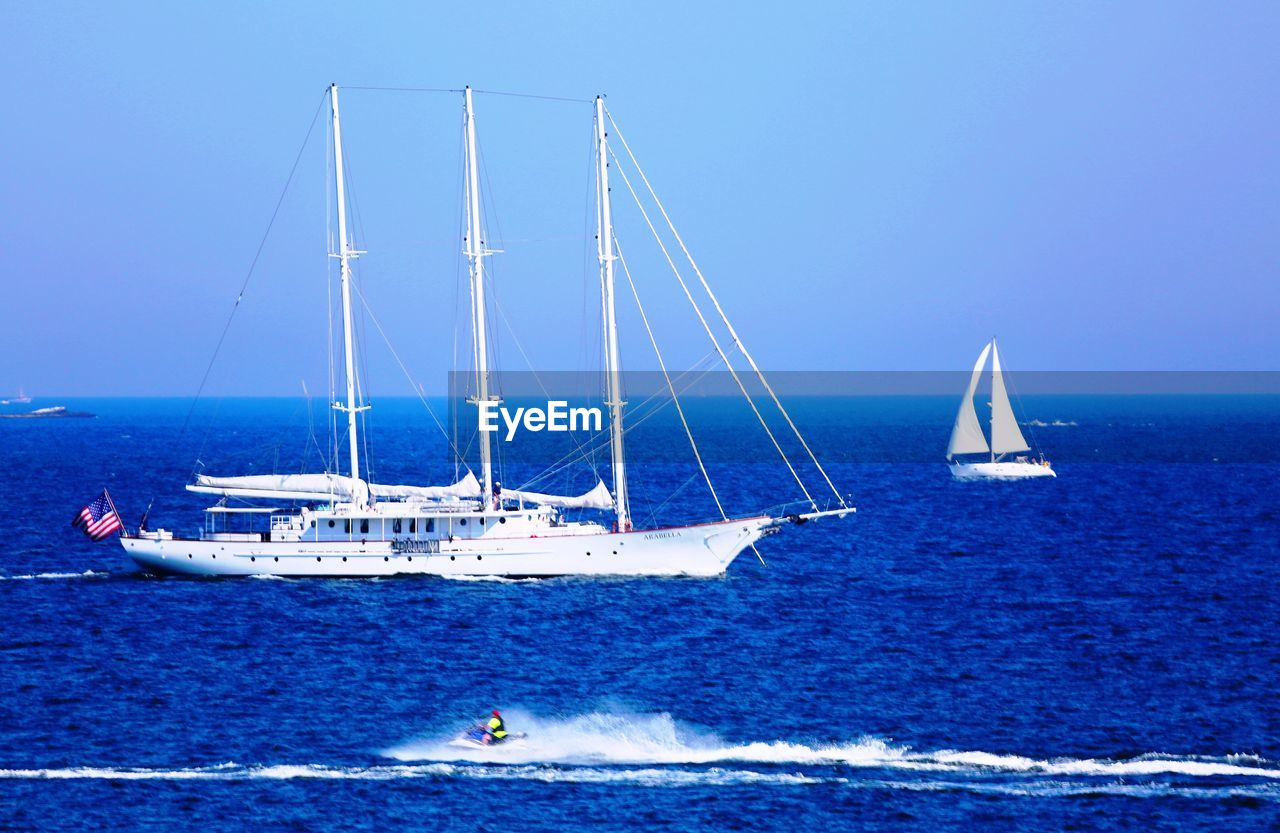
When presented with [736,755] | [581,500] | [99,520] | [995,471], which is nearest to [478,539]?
[581,500]

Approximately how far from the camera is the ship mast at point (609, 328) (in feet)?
264

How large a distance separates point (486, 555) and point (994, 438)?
97.3 m

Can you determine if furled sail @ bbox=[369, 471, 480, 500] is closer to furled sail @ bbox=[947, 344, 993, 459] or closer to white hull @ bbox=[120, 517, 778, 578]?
white hull @ bbox=[120, 517, 778, 578]

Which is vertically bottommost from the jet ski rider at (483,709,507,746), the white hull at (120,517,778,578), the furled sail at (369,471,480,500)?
the jet ski rider at (483,709,507,746)

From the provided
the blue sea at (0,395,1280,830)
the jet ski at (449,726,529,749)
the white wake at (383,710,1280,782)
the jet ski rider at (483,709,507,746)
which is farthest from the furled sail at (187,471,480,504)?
the jet ski rider at (483,709,507,746)

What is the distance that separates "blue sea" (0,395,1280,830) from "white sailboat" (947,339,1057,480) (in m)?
64.1

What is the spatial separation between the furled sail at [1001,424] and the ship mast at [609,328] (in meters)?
89.3

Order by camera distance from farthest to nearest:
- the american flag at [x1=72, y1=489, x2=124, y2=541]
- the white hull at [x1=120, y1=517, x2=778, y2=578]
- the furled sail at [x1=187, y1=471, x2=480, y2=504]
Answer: the furled sail at [x1=187, y1=471, x2=480, y2=504]
the white hull at [x1=120, y1=517, x2=778, y2=578]
the american flag at [x1=72, y1=489, x2=124, y2=541]

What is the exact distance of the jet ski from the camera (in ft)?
161

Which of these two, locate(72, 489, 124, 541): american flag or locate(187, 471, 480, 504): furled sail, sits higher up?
locate(187, 471, 480, 504): furled sail

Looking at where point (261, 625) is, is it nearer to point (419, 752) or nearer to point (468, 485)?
point (468, 485)

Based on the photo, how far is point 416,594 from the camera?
78.3m

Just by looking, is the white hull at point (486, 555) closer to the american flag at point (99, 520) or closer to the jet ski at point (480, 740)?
the american flag at point (99, 520)

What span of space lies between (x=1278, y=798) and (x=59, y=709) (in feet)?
132
